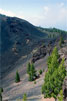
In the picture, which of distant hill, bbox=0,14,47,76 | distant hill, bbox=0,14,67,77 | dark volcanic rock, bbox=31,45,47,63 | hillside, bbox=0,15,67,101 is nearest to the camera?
hillside, bbox=0,15,67,101

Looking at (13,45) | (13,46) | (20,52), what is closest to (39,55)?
(20,52)

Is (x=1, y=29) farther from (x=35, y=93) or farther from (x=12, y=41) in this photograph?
(x=35, y=93)

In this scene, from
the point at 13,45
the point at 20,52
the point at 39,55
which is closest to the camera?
the point at 39,55

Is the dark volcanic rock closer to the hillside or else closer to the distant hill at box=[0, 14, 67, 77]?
the hillside

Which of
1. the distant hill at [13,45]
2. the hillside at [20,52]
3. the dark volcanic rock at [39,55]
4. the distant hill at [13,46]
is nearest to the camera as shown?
the hillside at [20,52]

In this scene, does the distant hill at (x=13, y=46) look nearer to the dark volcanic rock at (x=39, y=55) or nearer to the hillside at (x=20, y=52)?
the hillside at (x=20, y=52)

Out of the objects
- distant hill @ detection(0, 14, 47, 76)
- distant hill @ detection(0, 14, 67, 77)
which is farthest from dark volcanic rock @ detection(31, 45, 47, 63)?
distant hill @ detection(0, 14, 47, 76)

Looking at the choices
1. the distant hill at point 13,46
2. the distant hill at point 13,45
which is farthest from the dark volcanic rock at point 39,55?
the distant hill at point 13,45

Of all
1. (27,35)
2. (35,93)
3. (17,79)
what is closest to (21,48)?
(27,35)

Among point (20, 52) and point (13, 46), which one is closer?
point (20, 52)

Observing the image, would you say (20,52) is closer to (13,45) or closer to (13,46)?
(13,46)

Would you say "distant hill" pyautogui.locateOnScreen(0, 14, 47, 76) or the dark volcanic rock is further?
"distant hill" pyautogui.locateOnScreen(0, 14, 47, 76)

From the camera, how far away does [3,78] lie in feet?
407

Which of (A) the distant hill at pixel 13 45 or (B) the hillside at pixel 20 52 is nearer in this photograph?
(B) the hillside at pixel 20 52
